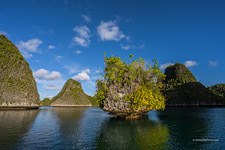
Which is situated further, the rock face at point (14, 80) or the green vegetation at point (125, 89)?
the rock face at point (14, 80)

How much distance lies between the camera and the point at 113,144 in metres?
30.8

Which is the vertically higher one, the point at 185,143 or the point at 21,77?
the point at 21,77

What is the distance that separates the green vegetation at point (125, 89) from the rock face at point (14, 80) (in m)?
96.2

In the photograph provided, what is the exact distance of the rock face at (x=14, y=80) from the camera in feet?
453

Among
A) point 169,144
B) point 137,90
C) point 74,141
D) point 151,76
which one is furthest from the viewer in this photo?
point 151,76

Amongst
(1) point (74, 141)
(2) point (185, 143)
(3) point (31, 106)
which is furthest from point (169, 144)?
(3) point (31, 106)

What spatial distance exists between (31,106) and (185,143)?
141m

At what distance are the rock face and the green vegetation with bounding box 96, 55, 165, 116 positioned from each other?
9623cm

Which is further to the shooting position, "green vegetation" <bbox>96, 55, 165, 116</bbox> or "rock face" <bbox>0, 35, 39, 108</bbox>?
"rock face" <bbox>0, 35, 39, 108</bbox>

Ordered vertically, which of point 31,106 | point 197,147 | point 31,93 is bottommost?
point 197,147

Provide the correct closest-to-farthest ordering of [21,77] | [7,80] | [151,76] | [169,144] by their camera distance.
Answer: [169,144] < [151,76] < [7,80] < [21,77]

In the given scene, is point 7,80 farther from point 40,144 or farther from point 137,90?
point 40,144

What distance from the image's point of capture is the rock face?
138125mm

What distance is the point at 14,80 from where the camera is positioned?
150125 millimetres
